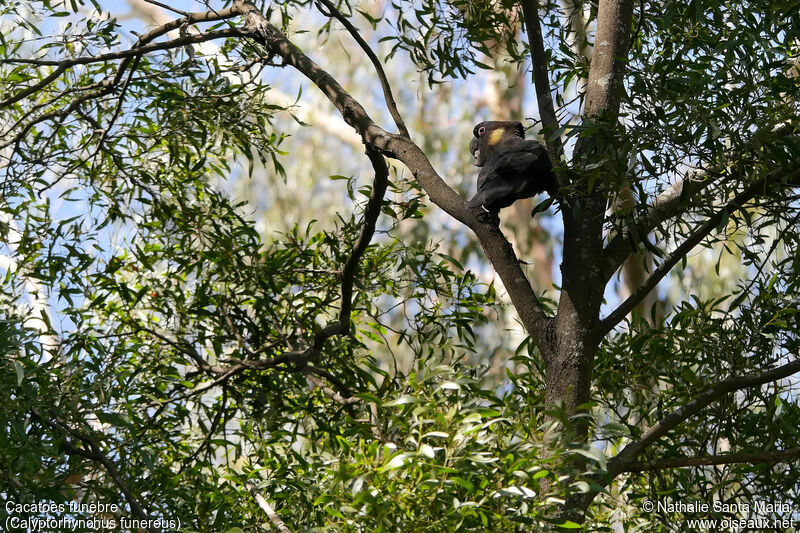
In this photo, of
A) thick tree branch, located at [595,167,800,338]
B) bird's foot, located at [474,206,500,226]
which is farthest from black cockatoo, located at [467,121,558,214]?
thick tree branch, located at [595,167,800,338]

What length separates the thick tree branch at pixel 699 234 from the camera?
135 cm

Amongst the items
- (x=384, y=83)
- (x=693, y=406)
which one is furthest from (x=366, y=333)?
(x=693, y=406)

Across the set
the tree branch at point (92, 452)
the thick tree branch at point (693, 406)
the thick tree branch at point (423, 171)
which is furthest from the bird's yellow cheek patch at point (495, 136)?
the tree branch at point (92, 452)

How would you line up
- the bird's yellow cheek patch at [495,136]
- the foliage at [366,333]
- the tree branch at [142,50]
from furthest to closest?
the tree branch at [142,50], the bird's yellow cheek patch at [495,136], the foliage at [366,333]

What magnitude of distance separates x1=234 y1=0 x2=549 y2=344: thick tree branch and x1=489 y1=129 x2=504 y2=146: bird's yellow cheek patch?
0.12 m

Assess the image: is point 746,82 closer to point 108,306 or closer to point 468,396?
point 468,396

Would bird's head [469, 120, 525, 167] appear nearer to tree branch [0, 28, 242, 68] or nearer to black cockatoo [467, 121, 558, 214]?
black cockatoo [467, 121, 558, 214]

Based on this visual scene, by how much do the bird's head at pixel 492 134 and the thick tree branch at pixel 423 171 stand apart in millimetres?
91

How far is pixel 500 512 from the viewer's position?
1.22m

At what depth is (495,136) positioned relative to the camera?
1.56 meters

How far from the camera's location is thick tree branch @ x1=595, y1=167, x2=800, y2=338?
1352 millimetres

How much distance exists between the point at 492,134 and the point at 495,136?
0.03 feet

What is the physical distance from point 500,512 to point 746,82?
0.80 meters

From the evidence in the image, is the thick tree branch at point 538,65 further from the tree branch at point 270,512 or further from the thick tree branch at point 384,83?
the tree branch at point 270,512
